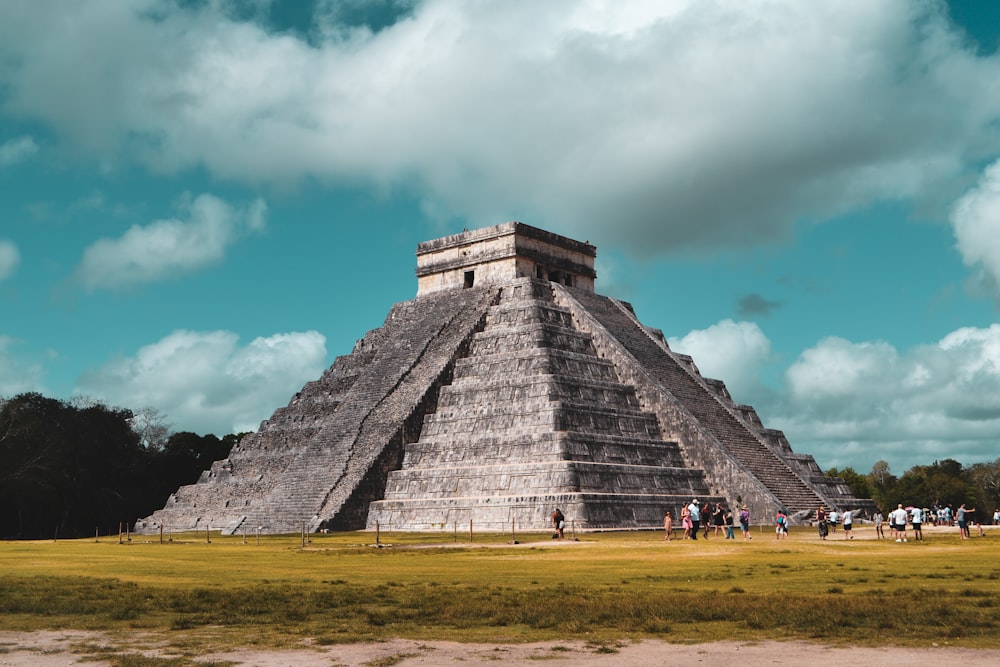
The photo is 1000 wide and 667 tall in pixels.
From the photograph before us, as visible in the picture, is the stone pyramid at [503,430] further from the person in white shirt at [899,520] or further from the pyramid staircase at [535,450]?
the person in white shirt at [899,520]

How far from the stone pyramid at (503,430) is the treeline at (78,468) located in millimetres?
10066

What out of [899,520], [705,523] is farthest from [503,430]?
[899,520]

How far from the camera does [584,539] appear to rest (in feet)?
83.8

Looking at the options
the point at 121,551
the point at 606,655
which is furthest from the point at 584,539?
the point at 606,655

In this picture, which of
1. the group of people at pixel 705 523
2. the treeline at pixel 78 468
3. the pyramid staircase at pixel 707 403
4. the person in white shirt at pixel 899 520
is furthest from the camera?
the treeline at pixel 78 468

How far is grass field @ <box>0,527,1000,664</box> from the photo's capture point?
31.9 ft

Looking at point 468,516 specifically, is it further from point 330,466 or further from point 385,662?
point 385,662

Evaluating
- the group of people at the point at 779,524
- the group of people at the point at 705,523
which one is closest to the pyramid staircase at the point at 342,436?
the group of people at the point at 779,524

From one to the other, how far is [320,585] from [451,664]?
638 cm

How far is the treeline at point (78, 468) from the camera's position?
45781 millimetres

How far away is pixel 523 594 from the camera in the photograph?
12617 mm

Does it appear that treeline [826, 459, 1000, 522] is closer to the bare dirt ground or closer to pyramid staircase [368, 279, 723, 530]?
pyramid staircase [368, 279, 723, 530]

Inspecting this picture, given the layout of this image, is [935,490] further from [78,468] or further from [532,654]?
[532,654]

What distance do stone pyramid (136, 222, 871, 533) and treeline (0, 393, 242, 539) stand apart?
10.1 metres
